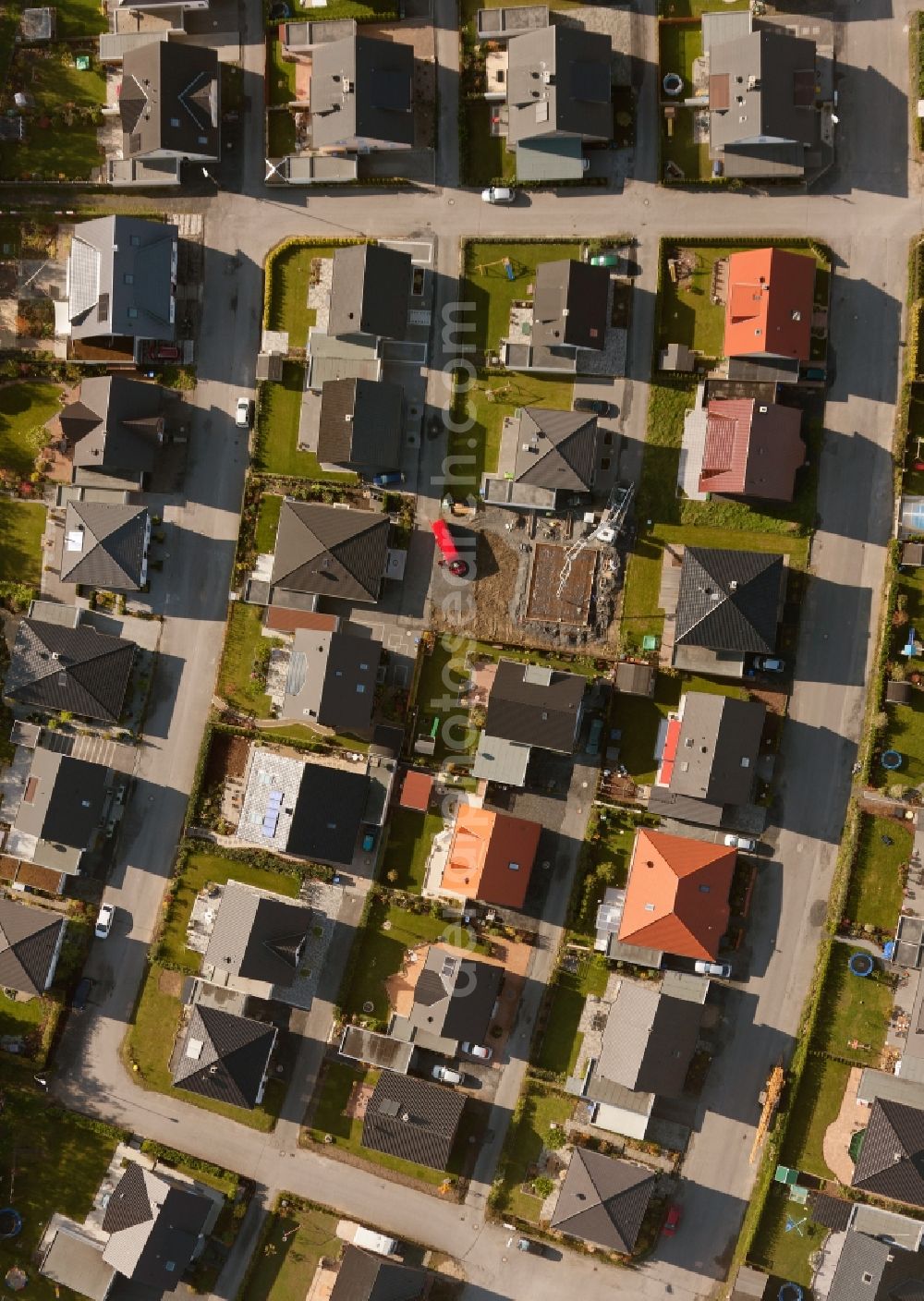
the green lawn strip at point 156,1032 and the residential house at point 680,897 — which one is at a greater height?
the residential house at point 680,897

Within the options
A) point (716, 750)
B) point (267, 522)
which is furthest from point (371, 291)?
point (716, 750)

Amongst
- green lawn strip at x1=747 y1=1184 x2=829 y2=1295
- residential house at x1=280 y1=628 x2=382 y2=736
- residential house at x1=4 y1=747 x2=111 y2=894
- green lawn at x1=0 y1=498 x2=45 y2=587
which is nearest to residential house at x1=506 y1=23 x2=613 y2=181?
residential house at x1=280 y1=628 x2=382 y2=736

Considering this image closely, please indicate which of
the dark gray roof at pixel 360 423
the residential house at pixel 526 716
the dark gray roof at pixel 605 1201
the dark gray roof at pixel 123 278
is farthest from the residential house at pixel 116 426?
the dark gray roof at pixel 605 1201

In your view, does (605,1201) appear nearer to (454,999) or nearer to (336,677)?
(454,999)

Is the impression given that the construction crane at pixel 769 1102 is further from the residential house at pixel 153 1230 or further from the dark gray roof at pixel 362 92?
the dark gray roof at pixel 362 92

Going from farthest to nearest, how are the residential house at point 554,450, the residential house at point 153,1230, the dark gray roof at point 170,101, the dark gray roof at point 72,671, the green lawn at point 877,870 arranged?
the dark gray roof at point 72,671 < the dark gray roof at point 170,101 < the residential house at point 153,1230 < the green lawn at point 877,870 < the residential house at point 554,450

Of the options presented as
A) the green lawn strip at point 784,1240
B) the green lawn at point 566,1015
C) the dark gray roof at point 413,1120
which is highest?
the green lawn at point 566,1015
